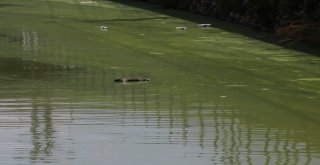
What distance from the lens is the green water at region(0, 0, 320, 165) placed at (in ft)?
21.2

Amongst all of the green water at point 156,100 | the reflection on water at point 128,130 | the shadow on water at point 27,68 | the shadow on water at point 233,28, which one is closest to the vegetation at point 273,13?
the shadow on water at point 233,28

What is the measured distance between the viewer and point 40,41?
44.3 feet

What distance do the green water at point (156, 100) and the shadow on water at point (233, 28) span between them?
0.98ft

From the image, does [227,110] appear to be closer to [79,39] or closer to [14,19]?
[79,39]

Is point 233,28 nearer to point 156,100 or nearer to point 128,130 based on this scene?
point 156,100

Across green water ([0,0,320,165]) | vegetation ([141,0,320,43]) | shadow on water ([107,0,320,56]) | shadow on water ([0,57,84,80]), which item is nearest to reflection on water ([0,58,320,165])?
green water ([0,0,320,165])

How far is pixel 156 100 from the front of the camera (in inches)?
335

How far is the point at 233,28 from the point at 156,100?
8331 mm

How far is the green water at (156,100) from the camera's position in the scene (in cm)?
646

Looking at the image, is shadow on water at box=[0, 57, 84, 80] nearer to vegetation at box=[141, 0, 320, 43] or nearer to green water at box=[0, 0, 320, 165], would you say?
green water at box=[0, 0, 320, 165]

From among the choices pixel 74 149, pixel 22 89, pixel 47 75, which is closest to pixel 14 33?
pixel 47 75

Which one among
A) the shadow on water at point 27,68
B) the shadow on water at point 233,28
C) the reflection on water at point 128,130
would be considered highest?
the reflection on water at point 128,130

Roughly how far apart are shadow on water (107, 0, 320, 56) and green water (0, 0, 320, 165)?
30cm

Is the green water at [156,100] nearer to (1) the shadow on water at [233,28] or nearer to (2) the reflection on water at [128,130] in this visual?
(2) the reflection on water at [128,130]
